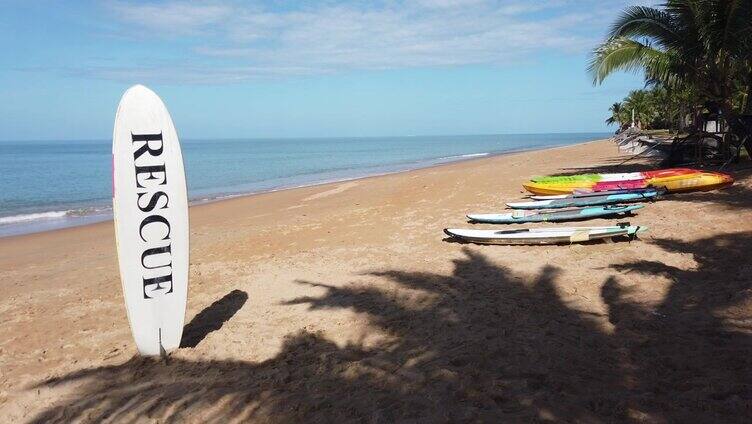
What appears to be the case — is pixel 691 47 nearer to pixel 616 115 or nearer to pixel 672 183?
pixel 672 183

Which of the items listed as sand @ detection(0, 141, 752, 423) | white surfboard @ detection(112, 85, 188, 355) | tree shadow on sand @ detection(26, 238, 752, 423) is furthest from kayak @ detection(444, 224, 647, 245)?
white surfboard @ detection(112, 85, 188, 355)

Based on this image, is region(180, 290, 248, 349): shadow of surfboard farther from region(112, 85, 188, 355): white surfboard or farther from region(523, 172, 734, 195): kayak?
region(523, 172, 734, 195): kayak

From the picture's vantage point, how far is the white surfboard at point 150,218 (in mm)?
3873

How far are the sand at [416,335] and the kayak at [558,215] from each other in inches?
17.6

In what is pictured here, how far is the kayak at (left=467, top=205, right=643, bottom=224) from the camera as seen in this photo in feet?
27.7

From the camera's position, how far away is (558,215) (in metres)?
8.61

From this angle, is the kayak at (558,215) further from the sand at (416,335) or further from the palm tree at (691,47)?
the palm tree at (691,47)

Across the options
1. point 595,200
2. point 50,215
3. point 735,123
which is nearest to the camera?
point 595,200

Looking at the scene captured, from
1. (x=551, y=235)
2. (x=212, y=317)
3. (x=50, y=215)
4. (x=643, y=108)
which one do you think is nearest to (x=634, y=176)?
(x=551, y=235)

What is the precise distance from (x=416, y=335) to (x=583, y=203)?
620 centimetres

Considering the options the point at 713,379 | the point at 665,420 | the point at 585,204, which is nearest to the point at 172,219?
the point at 665,420

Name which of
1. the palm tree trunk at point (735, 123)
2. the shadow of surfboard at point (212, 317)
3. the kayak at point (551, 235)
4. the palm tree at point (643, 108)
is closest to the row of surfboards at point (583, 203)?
the kayak at point (551, 235)

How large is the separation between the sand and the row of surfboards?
0.82 ft

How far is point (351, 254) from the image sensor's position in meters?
7.43
